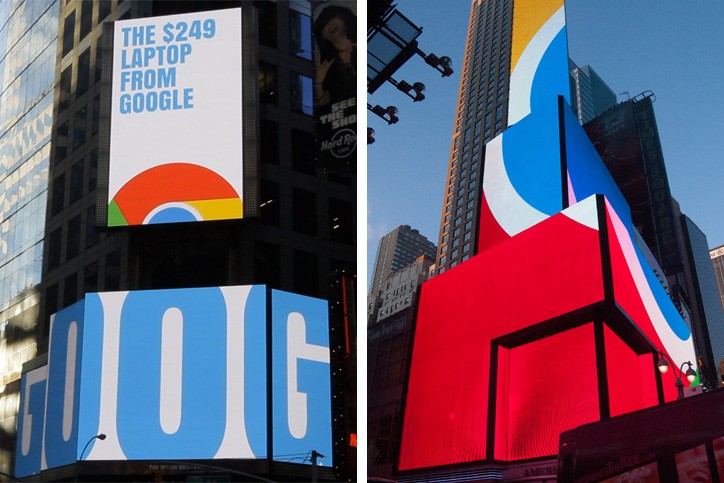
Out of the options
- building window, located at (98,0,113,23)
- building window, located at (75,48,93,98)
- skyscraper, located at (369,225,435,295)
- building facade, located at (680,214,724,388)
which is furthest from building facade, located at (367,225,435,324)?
building window, located at (98,0,113,23)

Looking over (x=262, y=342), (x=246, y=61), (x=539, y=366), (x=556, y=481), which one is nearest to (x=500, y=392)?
(x=539, y=366)

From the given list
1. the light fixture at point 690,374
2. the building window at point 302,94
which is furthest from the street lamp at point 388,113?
the building window at point 302,94

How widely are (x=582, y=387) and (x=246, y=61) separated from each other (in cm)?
1460

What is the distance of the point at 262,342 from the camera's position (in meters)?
19.2

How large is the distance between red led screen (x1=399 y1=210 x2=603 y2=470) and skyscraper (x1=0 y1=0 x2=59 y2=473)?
15291 millimetres

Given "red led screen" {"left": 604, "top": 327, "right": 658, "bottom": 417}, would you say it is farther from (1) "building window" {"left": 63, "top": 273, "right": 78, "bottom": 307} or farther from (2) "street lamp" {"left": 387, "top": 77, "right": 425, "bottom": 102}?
(1) "building window" {"left": 63, "top": 273, "right": 78, "bottom": 307}

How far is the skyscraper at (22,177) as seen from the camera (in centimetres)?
2488

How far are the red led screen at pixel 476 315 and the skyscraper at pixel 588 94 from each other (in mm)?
1573

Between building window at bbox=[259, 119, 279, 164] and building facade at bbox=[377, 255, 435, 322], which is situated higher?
building window at bbox=[259, 119, 279, 164]

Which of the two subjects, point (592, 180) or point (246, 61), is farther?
point (246, 61)

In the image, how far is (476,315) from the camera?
39.0 feet

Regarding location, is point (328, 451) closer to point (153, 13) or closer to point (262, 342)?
point (262, 342)

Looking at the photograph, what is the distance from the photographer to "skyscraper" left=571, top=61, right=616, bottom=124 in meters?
11.4

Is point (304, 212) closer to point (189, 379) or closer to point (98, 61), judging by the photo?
point (189, 379)
